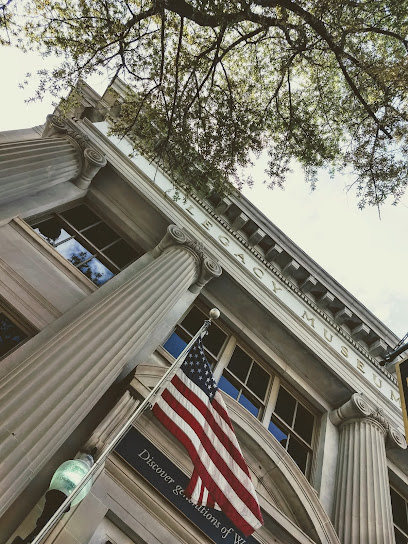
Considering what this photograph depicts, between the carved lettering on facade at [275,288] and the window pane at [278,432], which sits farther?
the carved lettering on facade at [275,288]

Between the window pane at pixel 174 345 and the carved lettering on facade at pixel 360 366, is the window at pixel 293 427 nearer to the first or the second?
the carved lettering on facade at pixel 360 366

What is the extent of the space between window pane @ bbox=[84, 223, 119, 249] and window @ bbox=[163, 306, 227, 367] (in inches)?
121

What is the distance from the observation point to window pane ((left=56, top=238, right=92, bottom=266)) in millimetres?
10117

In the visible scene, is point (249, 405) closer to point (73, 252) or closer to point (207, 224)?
point (207, 224)

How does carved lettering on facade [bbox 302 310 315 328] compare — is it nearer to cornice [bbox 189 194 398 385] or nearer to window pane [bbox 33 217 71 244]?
cornice [bbox 189 194 398 385]

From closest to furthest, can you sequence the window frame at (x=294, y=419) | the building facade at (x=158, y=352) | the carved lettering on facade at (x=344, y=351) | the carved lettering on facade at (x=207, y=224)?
the building facade at (x=158, y=352) < the window frame at (x=294, y=419) < the carved lettering on facade at (x=207, y=224) < the carved lettering on facade at (x=344, y=351)

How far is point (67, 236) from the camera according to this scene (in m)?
10.7

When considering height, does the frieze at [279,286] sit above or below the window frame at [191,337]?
above

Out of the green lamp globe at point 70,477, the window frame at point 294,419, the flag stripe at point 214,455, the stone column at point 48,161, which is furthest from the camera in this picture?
the window frame at point 294,419

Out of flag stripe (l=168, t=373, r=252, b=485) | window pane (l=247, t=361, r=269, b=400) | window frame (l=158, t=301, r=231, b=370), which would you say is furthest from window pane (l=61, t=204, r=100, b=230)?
flag stripe (l=168, t=373, r=252, b=485)

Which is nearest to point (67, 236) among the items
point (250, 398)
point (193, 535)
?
point (250, 398)

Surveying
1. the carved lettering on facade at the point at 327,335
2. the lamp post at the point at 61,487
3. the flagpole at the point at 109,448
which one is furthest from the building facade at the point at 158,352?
the flagpole at the point at 109,448

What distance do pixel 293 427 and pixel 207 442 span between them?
5.86m

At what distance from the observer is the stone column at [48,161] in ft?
28.3
